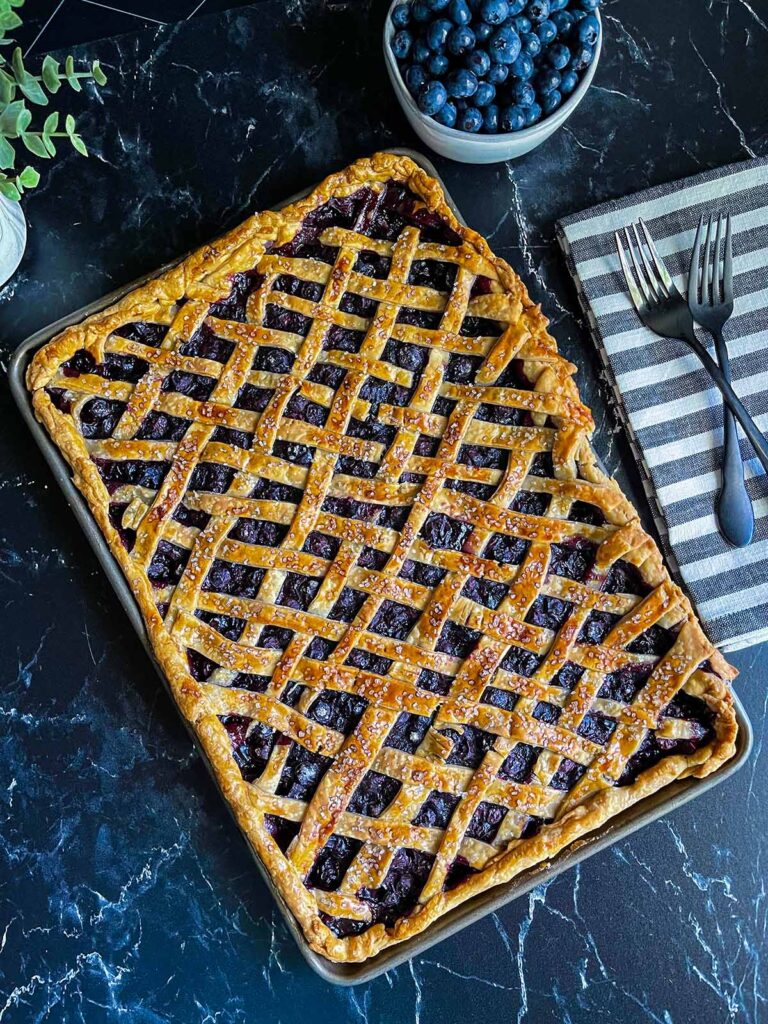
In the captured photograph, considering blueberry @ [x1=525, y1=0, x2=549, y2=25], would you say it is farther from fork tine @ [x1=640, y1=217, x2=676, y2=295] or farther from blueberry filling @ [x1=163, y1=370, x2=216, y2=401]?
blueberry filling @ [x1=163, y1=370, x2=216, y2=401]

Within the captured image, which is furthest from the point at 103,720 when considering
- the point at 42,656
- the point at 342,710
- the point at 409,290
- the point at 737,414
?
the point at 737,414

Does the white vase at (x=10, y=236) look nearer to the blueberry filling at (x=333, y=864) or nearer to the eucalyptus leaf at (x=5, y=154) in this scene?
the eucalyptus leaf at (x=5, y=154)

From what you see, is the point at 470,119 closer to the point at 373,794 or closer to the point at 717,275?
the point at 717,275

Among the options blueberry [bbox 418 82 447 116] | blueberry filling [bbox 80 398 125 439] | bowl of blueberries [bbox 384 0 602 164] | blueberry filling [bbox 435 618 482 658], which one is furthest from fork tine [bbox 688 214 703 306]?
blueberry filling [bbox 80 398 125 439]

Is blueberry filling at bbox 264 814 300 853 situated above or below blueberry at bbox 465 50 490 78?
below

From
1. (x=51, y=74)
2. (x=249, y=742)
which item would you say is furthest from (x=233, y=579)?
(x=51, y=74)

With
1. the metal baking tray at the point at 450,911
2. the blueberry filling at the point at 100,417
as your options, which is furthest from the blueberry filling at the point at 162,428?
the metal baking tray at the point at 450,911
